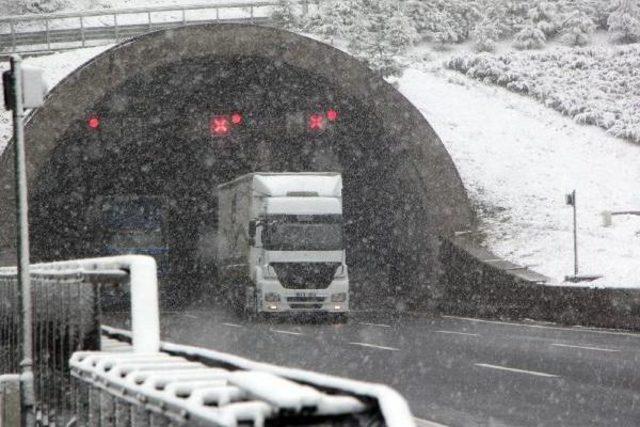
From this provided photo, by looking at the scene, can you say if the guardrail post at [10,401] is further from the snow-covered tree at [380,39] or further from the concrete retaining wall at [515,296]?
the snow-covered tree at [380,39]

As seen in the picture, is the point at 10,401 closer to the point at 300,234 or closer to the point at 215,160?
the point at 300,234

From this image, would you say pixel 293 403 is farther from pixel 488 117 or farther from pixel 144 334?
pixel 488 117

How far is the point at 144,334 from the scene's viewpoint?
665cm

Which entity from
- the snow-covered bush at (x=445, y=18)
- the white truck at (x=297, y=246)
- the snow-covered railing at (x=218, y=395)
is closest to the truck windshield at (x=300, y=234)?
the white truck at (x=297, y=246)

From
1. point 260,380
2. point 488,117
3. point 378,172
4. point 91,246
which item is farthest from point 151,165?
point 260,380

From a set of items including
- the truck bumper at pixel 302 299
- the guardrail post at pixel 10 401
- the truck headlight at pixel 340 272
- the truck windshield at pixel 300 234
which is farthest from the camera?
the truck windshield at pixel 300 234

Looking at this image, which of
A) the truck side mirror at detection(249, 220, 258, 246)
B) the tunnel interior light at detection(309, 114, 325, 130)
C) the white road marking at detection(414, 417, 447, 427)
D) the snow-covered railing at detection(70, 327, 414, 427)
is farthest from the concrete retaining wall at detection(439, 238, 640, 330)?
the snow-covered railing at detection(70, 327, 414, 427)

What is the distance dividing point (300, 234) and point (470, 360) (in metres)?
11.2

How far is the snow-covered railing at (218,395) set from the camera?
134 inches

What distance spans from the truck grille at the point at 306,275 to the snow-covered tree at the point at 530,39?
3694cm

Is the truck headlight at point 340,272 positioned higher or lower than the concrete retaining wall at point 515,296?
higher

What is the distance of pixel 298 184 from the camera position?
2825 cm

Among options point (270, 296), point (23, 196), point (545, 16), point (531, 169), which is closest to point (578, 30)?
point (545, 16)

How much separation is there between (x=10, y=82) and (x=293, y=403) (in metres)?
7.78
